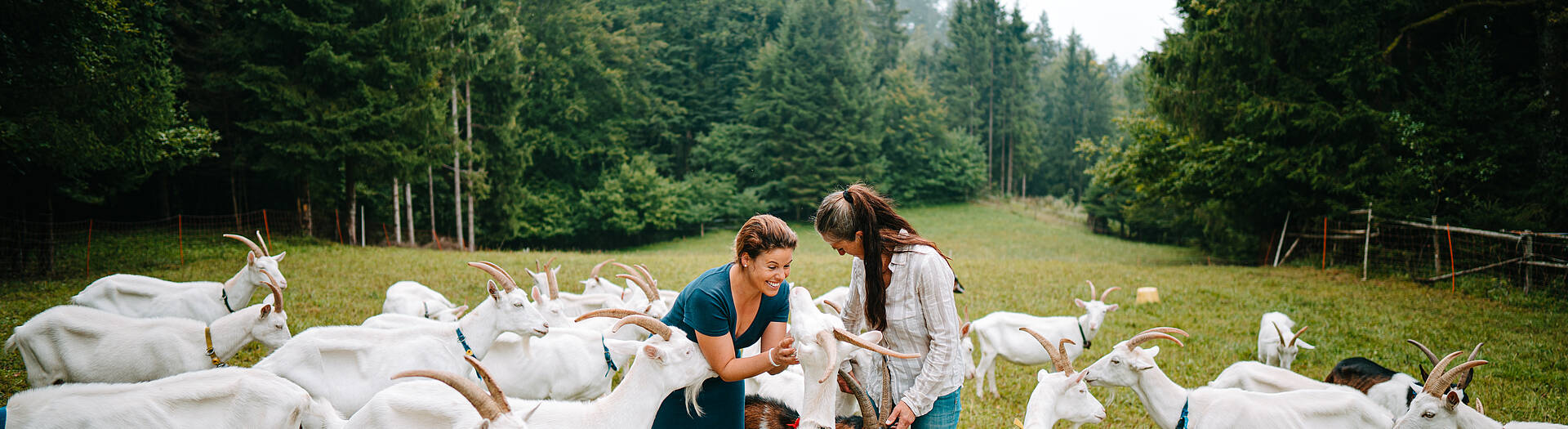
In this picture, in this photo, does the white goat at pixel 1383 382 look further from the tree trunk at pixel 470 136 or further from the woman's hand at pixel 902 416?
the tree trunk at pixel 470 136

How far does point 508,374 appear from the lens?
5.86m

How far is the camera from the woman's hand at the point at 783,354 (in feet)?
8.81

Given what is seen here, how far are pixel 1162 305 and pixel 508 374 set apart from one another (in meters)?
10.5

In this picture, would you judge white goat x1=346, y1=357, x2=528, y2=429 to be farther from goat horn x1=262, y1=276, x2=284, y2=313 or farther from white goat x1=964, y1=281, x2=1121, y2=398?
white goat x1=964, y1=281, x2=1121, y2=398

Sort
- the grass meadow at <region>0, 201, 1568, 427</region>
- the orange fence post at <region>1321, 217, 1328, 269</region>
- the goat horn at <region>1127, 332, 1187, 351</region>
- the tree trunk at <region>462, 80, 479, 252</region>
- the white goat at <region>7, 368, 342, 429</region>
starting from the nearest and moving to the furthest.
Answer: the white goat at <region>7, 368, 342, 429</region> < the goat horn at <region>1127, 332, 1187, 351</region> < the grass meadow at <region>0, 201, 1568, 427</region> < the orange fence post at <region>1321, 217, 1328, 269</region> < the tree trunk at <region>462, 80, 479, 252</region>

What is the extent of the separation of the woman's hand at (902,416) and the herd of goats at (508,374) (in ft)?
0.52

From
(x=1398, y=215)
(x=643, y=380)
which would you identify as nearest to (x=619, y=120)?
(x=1398, y=215)

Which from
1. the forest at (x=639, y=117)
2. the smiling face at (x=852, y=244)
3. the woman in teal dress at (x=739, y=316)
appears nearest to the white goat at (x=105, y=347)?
the woman in teal dress at (x=739, y=316)

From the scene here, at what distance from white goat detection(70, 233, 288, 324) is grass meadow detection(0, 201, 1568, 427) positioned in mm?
567

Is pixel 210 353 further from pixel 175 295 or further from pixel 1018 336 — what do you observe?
pixel 1018 336

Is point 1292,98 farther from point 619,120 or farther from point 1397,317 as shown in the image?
point 619,120

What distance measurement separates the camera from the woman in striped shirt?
2963 mm

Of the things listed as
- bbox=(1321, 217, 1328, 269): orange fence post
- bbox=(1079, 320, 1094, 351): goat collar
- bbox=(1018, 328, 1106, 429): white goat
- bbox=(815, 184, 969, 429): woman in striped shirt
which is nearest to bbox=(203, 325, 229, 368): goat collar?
bbox=(815, 184, 969, 429): woman in striped shirt

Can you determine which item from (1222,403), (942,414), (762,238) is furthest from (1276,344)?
(762,238)
